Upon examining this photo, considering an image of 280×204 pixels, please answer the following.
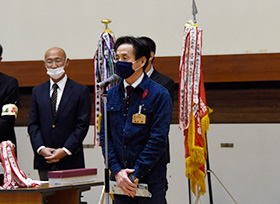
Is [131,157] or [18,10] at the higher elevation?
[18,10]

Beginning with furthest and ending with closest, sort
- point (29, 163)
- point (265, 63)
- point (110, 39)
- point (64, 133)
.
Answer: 1. point (29, 163)
2. point (265, 63)
3. point (110, 39)
4. point (64, 133)

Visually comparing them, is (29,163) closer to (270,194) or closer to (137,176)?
(270,194)

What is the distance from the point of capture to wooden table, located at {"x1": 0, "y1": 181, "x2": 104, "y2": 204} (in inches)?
97.1

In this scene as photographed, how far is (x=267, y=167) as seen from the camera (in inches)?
173

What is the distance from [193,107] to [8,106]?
1.37 meters

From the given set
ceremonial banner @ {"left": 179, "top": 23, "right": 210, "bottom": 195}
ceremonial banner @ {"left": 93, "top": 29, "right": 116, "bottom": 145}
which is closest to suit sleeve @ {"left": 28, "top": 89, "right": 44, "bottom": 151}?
ceremonial banner @ {"left": 93, "top": 29, "right": 116, "bottom": 145}

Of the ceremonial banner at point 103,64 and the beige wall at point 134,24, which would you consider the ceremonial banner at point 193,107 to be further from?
the beige wall at point 134,24

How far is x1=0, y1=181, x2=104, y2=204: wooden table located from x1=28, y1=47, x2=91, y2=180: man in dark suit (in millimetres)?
501

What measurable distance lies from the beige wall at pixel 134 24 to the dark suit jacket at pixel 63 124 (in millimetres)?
1383

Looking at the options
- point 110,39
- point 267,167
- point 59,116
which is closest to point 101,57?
point 110,39

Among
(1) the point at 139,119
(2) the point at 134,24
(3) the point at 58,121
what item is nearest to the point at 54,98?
(3) the point at 58,121

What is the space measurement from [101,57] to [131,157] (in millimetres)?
1581

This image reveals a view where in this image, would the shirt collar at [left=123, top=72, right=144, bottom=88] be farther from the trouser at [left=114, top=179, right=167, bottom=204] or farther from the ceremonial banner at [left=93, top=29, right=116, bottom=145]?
the ceremonial banner at [left=93, top=29, right=116, bottom=145]

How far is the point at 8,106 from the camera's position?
3385 millimetres
